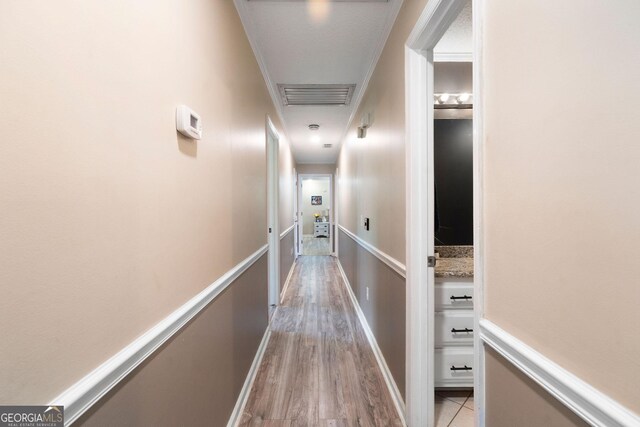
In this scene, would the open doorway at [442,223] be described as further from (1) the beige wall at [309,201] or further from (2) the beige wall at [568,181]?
(1) the beige wall at [309,201]

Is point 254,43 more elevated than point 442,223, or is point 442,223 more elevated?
point 254,43

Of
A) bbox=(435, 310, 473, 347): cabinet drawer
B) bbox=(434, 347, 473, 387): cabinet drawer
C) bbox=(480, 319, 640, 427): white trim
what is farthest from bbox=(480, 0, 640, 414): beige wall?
bbox=(434, 347, 473, 387): cabinet drawer

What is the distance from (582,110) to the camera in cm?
54

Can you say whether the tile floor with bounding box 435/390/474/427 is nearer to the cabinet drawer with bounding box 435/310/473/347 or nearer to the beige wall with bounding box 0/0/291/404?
the cabinet drawer with bounding box 435/310/473/347

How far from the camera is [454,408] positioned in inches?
68.2

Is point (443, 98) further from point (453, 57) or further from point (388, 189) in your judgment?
point (388, 189)

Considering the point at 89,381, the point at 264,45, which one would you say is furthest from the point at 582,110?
the point at 264,45

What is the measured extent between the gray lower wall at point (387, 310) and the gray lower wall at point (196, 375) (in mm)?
978

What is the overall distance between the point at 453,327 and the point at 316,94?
8.14 feet

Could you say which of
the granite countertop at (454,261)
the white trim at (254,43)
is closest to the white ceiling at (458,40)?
the white trim at (254,43)

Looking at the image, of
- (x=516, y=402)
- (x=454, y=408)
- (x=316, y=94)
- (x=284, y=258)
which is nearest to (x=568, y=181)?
(x=516, y=402)

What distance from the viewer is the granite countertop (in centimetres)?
173

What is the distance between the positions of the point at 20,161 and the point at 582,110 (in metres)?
1.01

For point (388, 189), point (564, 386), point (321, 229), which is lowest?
point (321, 229)
